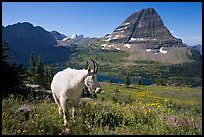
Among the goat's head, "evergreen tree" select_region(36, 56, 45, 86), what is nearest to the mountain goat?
the goat's head

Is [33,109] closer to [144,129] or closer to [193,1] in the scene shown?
[144,129]

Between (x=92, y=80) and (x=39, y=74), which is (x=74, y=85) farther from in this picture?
(x=39, y=74)

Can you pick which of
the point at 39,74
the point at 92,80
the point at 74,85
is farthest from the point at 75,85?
the point at 39,74

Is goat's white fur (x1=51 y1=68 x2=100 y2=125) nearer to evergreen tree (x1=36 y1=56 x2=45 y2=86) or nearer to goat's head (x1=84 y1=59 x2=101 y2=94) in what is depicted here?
goat's head (x1=84 y1=59 x2=101 y2=94)

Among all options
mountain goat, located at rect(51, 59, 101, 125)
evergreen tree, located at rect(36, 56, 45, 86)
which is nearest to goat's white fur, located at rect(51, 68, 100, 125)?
mountain goat, located at rect(51, 59, 101, 125)

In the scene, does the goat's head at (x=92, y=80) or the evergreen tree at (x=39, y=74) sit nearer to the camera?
the goat's head at (x=92, y=80)

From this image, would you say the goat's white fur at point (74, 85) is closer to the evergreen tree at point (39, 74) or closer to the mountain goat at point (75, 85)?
the mountain goat at point (75, 85)

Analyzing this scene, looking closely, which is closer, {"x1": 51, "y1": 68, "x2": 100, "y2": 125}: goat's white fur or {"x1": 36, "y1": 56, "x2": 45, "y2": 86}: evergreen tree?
{"x1": 51, "y1": 68, "x2": 100, "y2": 125}: goat's white fur

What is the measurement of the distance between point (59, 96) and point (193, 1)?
5.42 meters

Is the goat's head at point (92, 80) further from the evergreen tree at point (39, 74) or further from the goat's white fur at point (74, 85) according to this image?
the evergreen tree at point (39, 74)

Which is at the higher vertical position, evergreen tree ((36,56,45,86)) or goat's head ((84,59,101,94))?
goat's head ((84,59,101,94))

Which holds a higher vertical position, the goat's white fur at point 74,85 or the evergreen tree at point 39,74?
the goat's white fur at point 74,85

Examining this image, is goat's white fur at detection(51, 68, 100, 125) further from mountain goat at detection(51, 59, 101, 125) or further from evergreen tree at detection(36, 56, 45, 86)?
evergreen tree at detection(36, 56, 45, 86)

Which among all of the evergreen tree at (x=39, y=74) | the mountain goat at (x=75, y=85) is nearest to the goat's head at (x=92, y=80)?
the mountain goat at (x=75, y=85)
